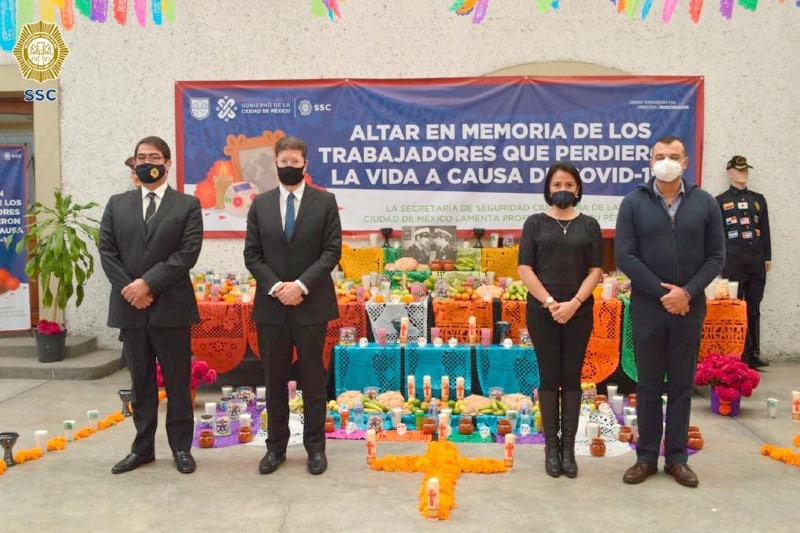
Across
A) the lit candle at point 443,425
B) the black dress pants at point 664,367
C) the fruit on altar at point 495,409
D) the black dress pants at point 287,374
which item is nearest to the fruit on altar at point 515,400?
the fruit on altar at point 495,409

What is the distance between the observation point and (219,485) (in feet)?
13.6

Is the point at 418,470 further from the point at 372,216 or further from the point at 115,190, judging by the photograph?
the point at 115,190

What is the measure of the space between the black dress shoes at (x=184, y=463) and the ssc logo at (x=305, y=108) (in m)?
3.97

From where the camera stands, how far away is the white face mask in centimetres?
396

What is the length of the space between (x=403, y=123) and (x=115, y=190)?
2.80 meters

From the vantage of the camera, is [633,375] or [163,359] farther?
[633,375]

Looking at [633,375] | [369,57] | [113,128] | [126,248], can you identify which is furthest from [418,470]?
[113,128]

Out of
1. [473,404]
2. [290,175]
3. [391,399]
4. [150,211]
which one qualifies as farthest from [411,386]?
[150,211]

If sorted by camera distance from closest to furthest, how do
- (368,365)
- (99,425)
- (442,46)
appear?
(99,425) → (368,365) → (442,46)

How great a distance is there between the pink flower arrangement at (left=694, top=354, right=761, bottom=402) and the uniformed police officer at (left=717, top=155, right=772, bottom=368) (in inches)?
63.5

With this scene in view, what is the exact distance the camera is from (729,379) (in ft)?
18.0

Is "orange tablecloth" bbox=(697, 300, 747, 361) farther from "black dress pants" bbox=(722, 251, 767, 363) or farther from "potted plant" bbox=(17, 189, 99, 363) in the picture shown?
"potted plant" bbox=(17, 189, 99, 363)

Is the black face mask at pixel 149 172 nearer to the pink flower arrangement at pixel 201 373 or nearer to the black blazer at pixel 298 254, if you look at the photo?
the black blazer at pixel 298 254

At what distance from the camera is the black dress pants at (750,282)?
6980 mm
